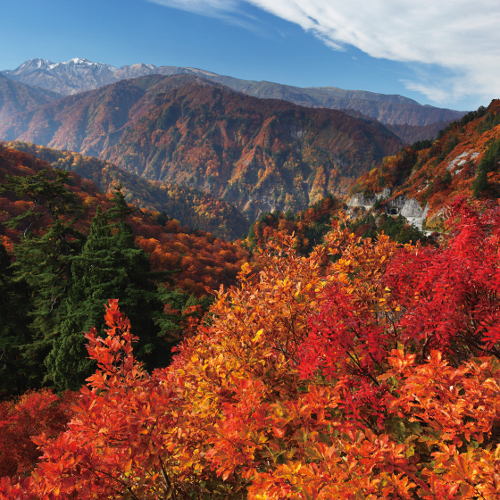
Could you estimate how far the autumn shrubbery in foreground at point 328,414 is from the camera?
2.22m

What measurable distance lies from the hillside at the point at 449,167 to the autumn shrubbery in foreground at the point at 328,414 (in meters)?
47.7

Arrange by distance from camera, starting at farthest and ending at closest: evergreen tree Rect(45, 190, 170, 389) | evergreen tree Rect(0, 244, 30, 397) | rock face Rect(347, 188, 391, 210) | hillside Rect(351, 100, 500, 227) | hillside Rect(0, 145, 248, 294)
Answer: rock face Rect(347, 188, 391, 210) < hillside Rect(0, 145, 248, 294) < hillside Rect(351, 100, 500, 227) < evergreen tree Rect(0, 244, 30, 397) < evergreen tree Rect(45, 190, 170, 389)

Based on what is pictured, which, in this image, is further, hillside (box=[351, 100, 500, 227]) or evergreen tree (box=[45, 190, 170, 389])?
hillside (box=[351, 100, 500, 227])

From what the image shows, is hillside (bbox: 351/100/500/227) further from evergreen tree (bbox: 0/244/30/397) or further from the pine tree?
evergreen tree (bbox: 0/244/30/397)

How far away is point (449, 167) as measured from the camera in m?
68.0

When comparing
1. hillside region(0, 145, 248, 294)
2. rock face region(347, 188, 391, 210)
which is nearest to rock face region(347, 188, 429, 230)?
rock face region(347, 188, 391, 210)

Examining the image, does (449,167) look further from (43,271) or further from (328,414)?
(328,414)

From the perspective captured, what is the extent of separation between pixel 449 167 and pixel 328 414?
83.7m

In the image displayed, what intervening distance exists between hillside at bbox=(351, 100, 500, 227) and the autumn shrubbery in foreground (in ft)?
156

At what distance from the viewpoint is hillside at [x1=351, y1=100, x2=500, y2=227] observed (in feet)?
161

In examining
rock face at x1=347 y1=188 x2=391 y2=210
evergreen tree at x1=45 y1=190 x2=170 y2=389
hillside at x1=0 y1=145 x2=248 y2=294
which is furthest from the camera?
rock face at x1=347 y1=188 x2=391 y2=210

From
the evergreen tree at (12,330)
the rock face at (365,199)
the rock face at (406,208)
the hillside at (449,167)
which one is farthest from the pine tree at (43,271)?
the rock face at (365,199)

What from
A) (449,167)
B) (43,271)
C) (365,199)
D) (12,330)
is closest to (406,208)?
(449,167)

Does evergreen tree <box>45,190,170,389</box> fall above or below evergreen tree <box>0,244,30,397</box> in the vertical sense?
above
